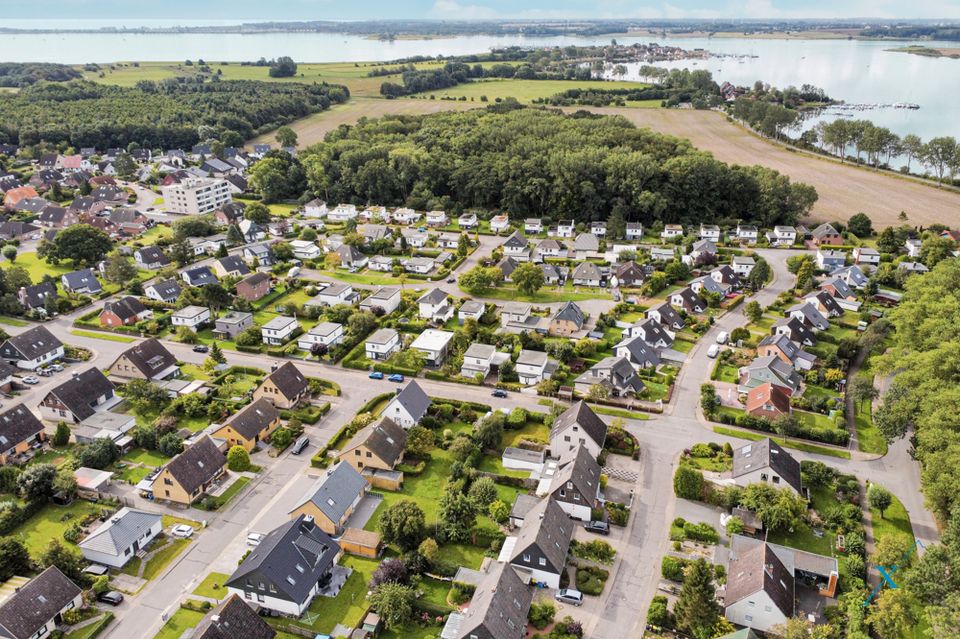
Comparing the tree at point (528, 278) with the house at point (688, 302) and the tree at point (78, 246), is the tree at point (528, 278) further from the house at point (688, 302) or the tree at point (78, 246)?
the tree at point (78, 246)

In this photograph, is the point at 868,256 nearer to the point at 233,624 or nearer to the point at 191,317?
the point at 191,317

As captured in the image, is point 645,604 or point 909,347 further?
point 909,347

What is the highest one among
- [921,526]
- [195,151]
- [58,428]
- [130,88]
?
[130,88]

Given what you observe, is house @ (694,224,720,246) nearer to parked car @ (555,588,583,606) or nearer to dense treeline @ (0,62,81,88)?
parked car @ (555,588,583,606)

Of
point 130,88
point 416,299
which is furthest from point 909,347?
point 130,88

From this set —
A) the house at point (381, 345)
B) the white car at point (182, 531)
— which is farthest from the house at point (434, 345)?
the white car at point (182, 531)

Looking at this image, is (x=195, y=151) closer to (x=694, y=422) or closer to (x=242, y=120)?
(x=242, y=120)
